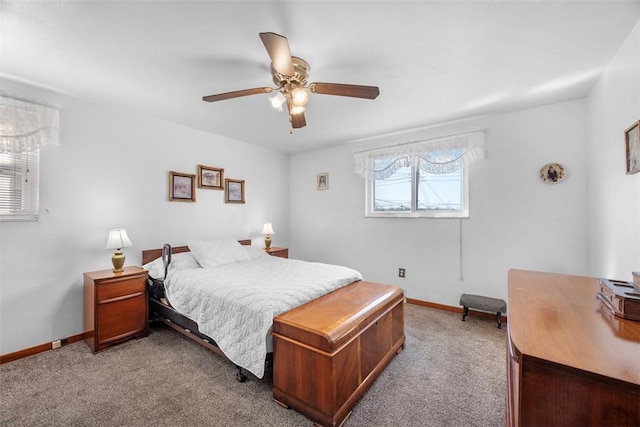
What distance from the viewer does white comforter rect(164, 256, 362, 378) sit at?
1.88 m

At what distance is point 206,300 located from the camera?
2264mm

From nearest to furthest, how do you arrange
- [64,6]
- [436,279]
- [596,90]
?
1. [64,6]
2. [596,90]
3. [436,279]

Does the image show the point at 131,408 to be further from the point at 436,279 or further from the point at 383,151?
the point at 383,151

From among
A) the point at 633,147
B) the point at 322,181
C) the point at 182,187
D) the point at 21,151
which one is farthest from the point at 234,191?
the point at 633,147

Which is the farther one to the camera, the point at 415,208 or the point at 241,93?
→ the point at 415,208

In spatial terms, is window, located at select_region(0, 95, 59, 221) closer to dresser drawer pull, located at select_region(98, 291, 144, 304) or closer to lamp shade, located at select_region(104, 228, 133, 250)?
lamp shade, located at select_region(104, 228, 133, 250)

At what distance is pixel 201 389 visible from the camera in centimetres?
195

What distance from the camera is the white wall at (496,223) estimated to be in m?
2.77

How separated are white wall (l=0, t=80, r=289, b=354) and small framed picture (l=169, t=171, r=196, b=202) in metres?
0.07

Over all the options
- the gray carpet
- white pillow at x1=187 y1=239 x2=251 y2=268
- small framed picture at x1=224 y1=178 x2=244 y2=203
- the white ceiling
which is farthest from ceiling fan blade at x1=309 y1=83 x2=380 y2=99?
small framed picture at x1=224 y1=178 x2=244 y2=203

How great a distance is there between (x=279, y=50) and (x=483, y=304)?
10.3 ft

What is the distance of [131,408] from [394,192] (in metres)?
3.56

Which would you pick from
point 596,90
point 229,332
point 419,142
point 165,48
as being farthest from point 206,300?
point 596,90

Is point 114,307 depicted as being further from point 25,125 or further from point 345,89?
point 345,89
